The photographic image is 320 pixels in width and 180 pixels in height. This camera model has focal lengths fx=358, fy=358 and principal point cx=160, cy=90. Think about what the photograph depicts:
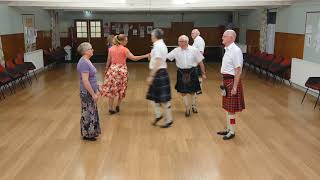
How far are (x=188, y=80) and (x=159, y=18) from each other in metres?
11.3

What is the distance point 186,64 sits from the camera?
242 inches

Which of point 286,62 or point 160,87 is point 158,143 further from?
point 286,62

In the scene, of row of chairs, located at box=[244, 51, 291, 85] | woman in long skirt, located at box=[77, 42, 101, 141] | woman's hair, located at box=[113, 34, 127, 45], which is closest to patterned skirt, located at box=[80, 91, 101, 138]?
woman in long skirt, located at box=[77, 42, 101, 141]

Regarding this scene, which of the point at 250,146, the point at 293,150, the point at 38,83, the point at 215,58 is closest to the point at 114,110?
the point at 250,146

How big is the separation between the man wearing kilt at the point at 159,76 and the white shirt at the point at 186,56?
0.59m

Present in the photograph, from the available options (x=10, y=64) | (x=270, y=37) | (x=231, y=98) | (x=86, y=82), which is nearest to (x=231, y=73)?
(x=231, y=98)

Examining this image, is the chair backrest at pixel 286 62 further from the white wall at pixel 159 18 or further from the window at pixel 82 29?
the window at pixel 82 29

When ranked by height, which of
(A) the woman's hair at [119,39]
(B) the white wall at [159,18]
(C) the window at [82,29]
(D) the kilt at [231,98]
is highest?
(B) the white wall at [159,18]

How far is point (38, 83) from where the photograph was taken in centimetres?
1018

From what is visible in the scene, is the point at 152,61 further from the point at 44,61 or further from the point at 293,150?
the point at 44,61

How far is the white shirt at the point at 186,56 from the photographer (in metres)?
6.06

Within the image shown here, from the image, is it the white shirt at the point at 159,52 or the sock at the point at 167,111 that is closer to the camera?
the white shirt at the point at 159,52

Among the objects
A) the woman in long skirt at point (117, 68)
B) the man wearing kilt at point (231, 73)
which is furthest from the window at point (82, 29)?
the man wearing kilt at point (231, 73)

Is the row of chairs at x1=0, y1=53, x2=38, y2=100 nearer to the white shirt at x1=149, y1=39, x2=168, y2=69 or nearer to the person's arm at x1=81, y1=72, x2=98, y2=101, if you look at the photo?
the person's arm at x1=81, y1=72, x2=98, y2=101
